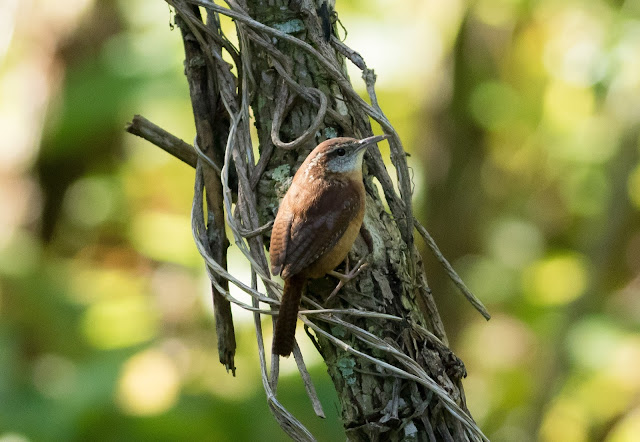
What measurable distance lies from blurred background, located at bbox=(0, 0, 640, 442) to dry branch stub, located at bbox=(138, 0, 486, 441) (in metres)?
2.79

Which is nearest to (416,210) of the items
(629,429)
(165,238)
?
(165,238)

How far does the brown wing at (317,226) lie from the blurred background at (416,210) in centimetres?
281

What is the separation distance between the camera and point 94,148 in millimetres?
7254

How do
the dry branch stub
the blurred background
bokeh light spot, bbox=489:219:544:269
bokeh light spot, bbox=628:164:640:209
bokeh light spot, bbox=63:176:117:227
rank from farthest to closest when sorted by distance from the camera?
bokeh light spot, bbox=63:176:117:227, bokeh light spot, bbox=489:219:544:269, bokeh light spot, bbox=628:164:640:209, the blurred background, the dry branch stub

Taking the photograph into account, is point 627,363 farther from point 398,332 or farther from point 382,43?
point 398,332

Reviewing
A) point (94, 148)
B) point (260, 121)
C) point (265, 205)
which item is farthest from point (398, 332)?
point (94, 148)

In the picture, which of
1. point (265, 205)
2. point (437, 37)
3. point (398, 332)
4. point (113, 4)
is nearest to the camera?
point (398, 332)

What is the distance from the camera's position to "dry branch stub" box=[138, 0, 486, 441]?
1.79 m

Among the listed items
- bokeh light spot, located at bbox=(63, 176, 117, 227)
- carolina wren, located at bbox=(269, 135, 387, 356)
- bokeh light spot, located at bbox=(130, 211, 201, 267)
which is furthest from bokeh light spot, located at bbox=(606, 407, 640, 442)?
bokeh light spot, located at bbox=(63, 176, 117, 227)

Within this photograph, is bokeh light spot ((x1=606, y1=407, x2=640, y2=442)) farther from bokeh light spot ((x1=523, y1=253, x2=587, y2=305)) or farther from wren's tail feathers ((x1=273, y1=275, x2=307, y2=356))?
wren's tail feathers ((x1=273, y1=275, x2=307, y2=356))

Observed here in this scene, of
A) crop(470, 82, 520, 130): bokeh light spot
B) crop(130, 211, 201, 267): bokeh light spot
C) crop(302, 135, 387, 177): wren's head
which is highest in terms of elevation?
crop(302, 135, 387, 177): wren's head

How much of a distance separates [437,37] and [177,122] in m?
2.38

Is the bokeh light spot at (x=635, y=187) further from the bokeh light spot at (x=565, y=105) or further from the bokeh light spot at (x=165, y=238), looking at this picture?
the bokeh light spot at (x=165, y=238)

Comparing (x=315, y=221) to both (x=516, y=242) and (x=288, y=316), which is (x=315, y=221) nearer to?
(x=288, y=316)
